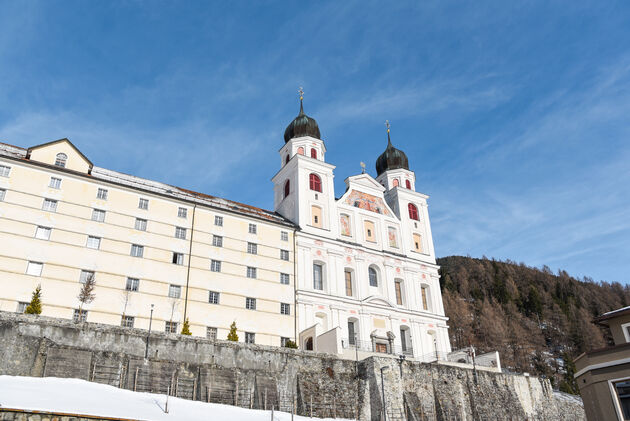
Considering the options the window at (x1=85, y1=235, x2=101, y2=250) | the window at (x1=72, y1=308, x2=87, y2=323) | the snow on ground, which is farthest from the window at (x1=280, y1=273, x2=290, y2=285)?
the snow on ground

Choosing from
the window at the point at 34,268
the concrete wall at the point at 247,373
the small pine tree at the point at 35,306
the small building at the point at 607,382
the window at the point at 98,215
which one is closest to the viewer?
the small building at the point at 607,382

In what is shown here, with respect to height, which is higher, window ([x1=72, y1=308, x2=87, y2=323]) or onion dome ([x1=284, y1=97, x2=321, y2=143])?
onion dome ([x1=284, y1=97, x2=321, y2=143])

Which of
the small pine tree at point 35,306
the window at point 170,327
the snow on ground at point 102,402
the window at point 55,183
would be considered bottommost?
the snow on ground at point 102,402

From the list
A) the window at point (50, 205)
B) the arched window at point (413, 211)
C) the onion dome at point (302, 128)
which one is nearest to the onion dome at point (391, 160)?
the arched window at point (413, 211)

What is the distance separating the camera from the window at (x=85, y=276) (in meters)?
36.3

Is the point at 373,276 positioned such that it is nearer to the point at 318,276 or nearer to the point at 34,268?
the point at 318,276

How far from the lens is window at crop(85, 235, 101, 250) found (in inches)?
1491

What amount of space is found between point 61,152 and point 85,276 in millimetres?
10505

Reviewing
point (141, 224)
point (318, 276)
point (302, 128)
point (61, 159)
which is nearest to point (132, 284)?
point (141, 224)

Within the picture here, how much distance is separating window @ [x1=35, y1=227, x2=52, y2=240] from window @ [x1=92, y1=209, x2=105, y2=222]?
3249mm

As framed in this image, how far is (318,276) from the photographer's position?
4825 cm

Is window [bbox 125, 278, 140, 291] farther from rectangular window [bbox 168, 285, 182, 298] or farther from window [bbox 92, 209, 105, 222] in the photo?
window [bbox 92, 209, 105, 222]

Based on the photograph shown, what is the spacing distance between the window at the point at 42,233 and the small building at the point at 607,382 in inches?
1358

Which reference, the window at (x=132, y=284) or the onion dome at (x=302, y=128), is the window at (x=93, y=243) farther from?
the onion dome at (x=302, y=128)
